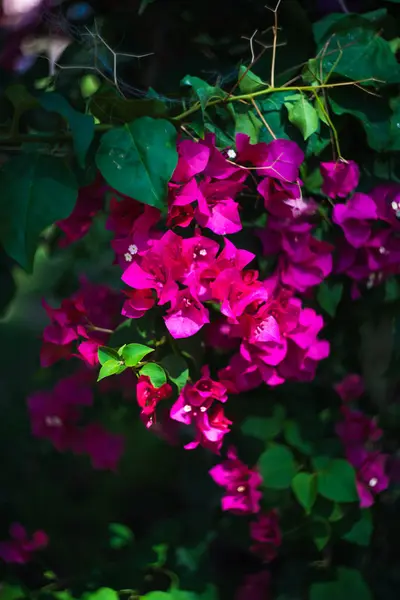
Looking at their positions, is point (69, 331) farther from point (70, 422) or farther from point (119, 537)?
point (119, 537)

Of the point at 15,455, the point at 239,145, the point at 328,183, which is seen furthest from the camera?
the point at 15,455

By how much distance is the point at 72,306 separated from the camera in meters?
1.09

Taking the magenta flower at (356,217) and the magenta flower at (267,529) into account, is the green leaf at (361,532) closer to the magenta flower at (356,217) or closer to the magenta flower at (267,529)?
the magenta flower at (267,529)

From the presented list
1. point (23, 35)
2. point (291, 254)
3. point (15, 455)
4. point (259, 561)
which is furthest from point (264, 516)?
point (23, 35)

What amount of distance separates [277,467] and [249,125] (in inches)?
23.1

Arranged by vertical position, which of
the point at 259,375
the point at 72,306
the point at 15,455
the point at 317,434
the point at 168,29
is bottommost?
the point at 15,455

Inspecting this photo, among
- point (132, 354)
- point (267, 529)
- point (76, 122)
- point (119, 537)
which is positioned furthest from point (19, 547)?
point (76, 122)

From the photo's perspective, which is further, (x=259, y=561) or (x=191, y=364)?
(x=259, y=561)

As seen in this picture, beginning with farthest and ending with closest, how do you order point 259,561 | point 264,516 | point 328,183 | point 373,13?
1. point 259,561
2. point 264,516
3. point 373,13
4. point 328,183

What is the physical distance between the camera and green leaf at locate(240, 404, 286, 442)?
1.27 meters

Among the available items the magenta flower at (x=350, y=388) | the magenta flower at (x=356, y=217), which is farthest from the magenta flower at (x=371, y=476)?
the magenta flower at (x=356, y=217)

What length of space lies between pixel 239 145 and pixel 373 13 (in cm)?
42

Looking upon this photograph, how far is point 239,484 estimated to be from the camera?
117 centimetres

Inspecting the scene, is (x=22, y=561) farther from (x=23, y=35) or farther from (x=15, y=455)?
(x=23, y=35)
